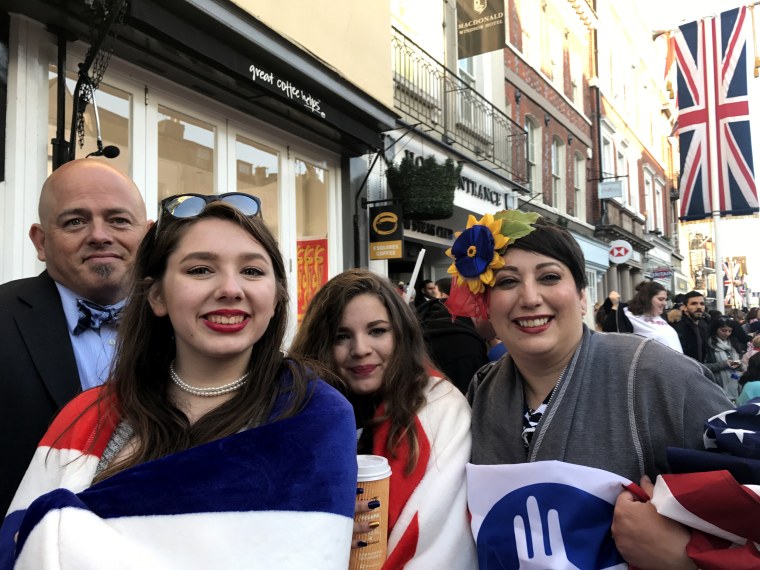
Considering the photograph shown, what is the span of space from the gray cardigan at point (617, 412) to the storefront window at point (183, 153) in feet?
12.9

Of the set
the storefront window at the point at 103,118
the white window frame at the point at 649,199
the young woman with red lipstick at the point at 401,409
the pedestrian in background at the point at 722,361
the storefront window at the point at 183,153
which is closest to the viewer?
the young woman with red lipstick at the point at 401,409

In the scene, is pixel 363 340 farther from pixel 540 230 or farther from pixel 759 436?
pixel 759 436

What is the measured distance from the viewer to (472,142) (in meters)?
10.6

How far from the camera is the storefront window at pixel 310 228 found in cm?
681

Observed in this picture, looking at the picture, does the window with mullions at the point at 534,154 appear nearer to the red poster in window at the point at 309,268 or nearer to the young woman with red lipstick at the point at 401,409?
the red poster in window at the point at 309,268

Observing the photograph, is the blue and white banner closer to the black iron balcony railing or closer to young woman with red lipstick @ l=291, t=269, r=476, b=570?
young woman with red lipstick @ l=291, t=269, r=476, b=570

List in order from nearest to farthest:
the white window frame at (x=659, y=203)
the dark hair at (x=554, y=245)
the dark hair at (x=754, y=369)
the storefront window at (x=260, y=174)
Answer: the dark hair at (x=554, y=245)
the dark hair at (x=754, y=369)
the storefront window at (x=260, y=174)
the white window frame at (x=659, y=203)

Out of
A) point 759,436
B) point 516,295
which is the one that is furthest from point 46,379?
point 759,436

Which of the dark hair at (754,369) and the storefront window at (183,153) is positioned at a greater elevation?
the storefront window at (183,153)

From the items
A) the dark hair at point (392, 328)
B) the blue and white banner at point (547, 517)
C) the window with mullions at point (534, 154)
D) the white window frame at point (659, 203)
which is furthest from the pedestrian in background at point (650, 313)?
the white window frame at point (659, 203)

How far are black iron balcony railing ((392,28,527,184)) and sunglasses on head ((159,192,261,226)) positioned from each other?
7022mm

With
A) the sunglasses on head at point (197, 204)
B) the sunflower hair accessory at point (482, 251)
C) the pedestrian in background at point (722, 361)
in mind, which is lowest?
the pedestrian in background at point (722, 361)

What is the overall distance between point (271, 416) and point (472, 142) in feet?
31.9

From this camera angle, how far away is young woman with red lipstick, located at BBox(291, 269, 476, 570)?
5.93 ft
